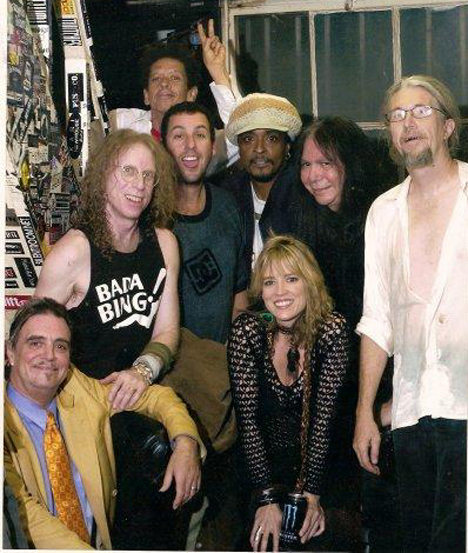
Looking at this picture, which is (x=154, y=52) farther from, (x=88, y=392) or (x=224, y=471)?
(x=224, y=471)

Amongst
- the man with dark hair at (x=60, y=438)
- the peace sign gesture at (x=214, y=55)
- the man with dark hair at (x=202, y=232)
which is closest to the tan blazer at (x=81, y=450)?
the man with dark hair at (x=60, y=438)

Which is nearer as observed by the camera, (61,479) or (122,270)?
(61,479)

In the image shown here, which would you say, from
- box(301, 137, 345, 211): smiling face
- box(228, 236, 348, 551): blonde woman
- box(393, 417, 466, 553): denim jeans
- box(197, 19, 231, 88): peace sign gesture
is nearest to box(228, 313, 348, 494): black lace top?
box(228, 236, 348, 551): blonde woman

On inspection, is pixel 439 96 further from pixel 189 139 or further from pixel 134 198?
pixel 134 198

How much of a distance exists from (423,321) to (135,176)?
86 centimetres

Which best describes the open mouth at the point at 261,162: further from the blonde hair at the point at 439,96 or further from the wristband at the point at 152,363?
the wristband at the point at 152,363

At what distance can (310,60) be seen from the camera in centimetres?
238

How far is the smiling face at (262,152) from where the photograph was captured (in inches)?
92.4

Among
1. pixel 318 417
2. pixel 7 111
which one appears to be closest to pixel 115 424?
pixel 318 417

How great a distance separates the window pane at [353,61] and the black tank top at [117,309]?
64cm

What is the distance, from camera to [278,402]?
7.52 ft

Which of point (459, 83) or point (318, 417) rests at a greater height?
point (459, 83)

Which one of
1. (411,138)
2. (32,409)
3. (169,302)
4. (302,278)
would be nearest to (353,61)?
(411,138)

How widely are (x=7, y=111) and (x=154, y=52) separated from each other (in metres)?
0.44
